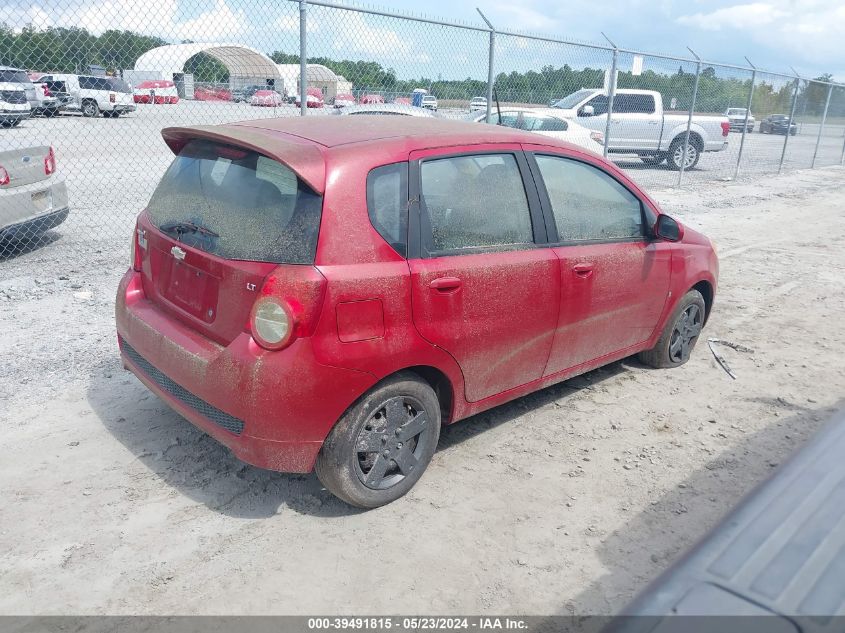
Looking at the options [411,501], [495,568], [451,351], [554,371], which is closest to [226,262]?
[451,351]

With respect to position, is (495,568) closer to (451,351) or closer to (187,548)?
(451,351)

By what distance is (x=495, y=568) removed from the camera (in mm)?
2854

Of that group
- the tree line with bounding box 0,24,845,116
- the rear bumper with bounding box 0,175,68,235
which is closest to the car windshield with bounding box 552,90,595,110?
the tree line with bounding box 0,24,845,116

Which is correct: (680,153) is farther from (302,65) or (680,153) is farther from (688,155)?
(302,65)

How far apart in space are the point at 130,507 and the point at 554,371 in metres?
2.31

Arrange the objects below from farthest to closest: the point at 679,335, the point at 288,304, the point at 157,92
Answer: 1. the point at 157,92
2. the point at 679,335
3. the point at 288,304

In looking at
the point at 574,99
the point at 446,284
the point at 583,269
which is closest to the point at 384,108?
the point at 583,269

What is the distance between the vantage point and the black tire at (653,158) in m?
17.2

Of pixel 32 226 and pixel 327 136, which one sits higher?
pixel 327 136

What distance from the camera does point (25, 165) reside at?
6.46m

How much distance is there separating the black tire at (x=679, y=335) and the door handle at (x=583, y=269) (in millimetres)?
1203

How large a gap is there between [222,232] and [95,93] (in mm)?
8712

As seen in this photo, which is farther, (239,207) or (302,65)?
(302,65)

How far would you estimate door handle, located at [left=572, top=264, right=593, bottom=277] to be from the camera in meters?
3.78
